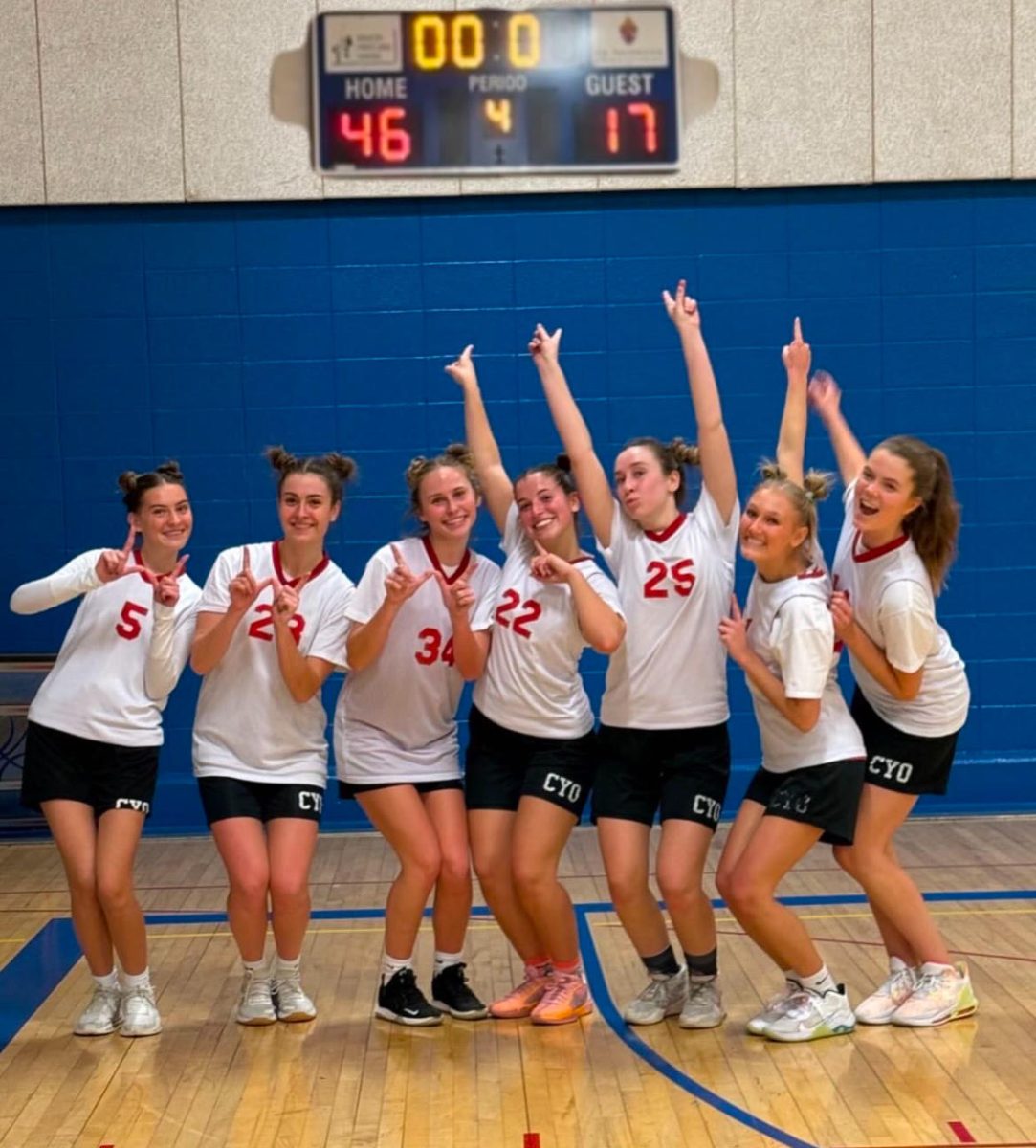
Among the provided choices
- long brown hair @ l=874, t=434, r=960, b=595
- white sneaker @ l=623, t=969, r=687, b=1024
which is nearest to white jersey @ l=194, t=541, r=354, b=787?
white sneaker @ l=623, t=969, r=687, b=1024

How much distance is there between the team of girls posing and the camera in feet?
14.8

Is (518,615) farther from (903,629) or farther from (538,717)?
(903,629)

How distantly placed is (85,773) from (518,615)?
135 cm

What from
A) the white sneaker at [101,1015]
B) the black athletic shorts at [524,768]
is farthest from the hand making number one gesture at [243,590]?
the white sneaker at [101,1015]

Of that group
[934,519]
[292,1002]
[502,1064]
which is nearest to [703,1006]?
[502,1064]

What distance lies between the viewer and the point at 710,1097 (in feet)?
13.2

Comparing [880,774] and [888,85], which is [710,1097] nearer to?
[880,774]

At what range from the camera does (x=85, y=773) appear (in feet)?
15.3

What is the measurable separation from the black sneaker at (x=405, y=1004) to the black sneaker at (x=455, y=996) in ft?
0.17

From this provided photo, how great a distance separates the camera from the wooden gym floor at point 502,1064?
3.86 metres

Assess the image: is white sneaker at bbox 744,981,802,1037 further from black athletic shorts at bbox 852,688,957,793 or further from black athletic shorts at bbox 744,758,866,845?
black athletic shorts at bbox 852,688,957,793

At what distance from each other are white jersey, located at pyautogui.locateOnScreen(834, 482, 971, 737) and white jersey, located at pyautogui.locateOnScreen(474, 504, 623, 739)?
0.70m

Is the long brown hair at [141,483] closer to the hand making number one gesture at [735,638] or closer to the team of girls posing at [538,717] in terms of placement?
the team of girls posing at [538,717]

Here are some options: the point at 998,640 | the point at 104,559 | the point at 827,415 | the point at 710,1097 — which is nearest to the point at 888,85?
the point at 998,640
